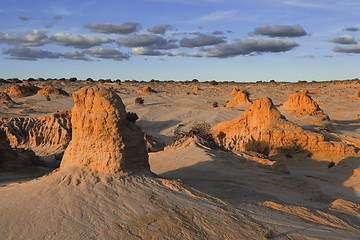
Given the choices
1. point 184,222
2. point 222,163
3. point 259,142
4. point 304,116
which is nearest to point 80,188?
point 184,222

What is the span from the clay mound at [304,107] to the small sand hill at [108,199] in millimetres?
17932

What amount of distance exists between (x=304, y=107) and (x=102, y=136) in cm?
1942

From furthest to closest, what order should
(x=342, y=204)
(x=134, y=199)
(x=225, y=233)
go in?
(x=342, y=204) → (x=134, y=199) → (x=225, y=233)

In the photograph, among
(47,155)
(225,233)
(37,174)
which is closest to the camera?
(225,233)

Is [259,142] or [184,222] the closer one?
[184,222]

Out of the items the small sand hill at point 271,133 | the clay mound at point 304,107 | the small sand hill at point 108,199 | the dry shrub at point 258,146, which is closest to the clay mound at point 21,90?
the small sand hill at point 271,133

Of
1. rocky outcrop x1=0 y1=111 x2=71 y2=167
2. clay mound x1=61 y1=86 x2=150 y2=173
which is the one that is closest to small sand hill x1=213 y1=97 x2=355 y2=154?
rocky outcrop x1=0 y1=111 x2=71 y2=167

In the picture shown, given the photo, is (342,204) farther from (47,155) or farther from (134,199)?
(47,155)

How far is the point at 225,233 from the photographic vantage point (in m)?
5.79

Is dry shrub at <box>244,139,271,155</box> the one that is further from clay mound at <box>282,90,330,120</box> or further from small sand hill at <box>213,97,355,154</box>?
clay mound at <box>282,90,330,120</box>

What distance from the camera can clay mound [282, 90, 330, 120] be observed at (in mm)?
23078

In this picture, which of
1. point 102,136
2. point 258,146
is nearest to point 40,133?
point 258,146

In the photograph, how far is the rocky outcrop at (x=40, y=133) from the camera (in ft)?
55.7

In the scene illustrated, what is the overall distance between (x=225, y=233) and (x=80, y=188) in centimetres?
290
